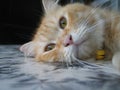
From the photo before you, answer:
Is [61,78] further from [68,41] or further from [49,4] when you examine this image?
[49,4]

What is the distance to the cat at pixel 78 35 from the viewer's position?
3.58 ft

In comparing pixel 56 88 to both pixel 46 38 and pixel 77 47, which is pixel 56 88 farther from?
pixel 46 38

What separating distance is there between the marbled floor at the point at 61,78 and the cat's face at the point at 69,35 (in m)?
0.07

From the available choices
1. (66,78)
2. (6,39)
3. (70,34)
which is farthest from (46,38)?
(6,39)

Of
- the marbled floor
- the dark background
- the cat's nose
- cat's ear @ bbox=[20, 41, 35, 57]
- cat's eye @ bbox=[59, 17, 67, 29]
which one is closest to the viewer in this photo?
the marbled floor

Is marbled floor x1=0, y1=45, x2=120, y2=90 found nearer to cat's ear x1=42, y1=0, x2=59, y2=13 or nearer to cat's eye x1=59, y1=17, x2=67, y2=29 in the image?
cat's eye x1=59, y1=17, x2=67, y2=29

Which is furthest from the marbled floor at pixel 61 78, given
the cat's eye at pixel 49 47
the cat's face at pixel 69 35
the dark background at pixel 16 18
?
the dark background at pixel 16 18

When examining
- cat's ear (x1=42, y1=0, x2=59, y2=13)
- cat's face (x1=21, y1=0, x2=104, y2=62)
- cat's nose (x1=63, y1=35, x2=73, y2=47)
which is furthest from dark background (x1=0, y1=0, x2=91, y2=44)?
cat's nose (x1=63, y1=35, x2=73, y2=47)

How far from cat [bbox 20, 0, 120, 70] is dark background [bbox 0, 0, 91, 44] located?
0.89 metres

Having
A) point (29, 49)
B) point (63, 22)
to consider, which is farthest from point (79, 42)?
point (29, 49)

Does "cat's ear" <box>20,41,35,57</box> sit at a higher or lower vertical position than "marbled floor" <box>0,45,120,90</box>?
higher

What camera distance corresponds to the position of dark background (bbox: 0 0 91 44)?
2193mm

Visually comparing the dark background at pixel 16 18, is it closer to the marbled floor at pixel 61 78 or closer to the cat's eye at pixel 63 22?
the cat's eye at pixel 63 22

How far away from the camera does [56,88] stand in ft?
2.33
